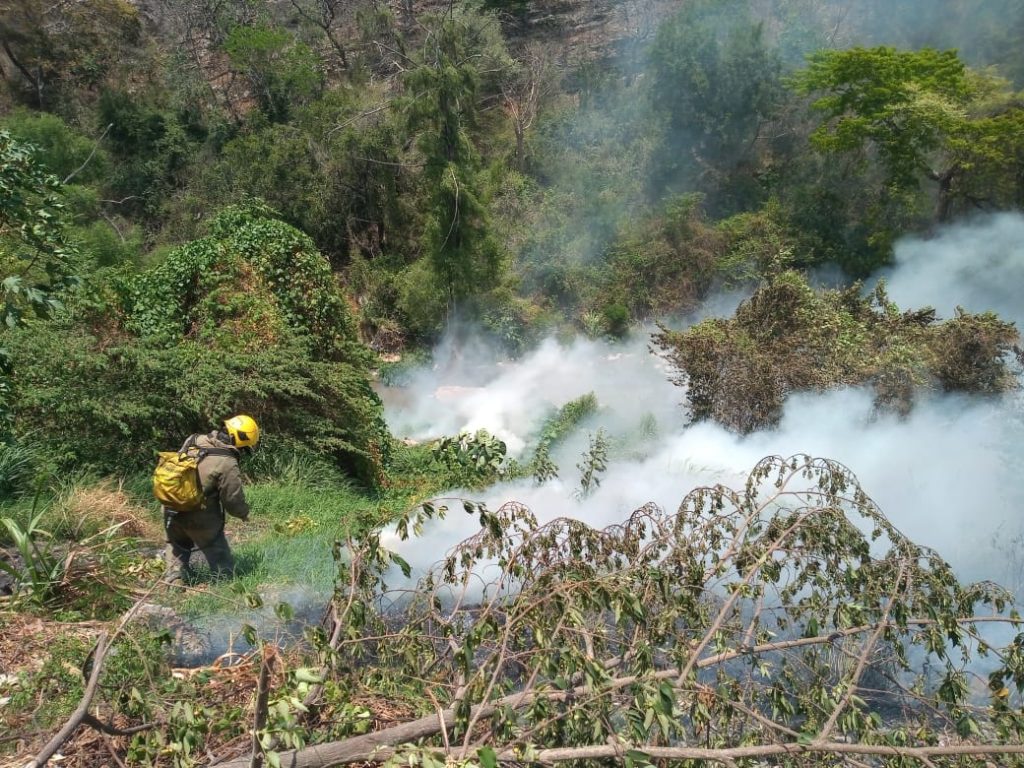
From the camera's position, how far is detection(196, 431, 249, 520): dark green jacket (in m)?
5.14

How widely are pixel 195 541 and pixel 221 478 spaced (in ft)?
1.81

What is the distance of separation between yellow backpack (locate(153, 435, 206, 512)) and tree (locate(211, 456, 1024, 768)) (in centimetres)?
185

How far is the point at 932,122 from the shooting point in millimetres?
15492

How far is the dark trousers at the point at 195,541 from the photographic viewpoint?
5270 mm

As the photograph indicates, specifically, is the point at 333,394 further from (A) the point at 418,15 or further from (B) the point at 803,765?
(A) the point at 418,15

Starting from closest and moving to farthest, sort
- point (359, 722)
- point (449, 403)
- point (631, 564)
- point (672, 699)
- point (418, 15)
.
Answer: point (672, 699) → point (359, 722) → point (631, 564) → point (449, 403) → point (418, 15)

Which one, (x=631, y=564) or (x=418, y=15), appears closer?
(x=631, y=564)

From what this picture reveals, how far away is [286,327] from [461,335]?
6.62m

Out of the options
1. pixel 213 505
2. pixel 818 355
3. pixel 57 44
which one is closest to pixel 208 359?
pixel 213 505

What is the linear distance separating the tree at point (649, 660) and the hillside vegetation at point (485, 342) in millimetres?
23

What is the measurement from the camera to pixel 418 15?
2442cm

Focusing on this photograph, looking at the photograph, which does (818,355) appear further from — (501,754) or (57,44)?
(57,44)

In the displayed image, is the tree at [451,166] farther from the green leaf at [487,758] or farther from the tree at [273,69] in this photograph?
the green leaf at [487,758]

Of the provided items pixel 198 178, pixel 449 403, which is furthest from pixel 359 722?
pixel 198 178
